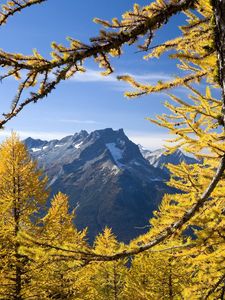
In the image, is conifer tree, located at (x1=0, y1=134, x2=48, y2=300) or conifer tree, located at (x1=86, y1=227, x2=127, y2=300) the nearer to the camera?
conifer tree, located at (x1=0, y1=134, x2=48, y2=300)

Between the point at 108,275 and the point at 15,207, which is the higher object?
the point at 15,207

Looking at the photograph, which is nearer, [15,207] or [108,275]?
[15,207]

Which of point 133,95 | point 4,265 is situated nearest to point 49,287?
point 4,265

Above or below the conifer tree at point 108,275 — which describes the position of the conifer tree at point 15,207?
above

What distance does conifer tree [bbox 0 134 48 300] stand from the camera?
40.8 ft

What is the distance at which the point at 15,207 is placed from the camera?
13.9m

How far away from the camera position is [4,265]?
12484mm

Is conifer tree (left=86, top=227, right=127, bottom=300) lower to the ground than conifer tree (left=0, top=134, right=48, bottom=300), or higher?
lower

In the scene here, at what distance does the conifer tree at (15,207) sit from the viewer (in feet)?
40.8

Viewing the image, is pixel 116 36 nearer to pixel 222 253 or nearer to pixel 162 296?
pixel 222 253

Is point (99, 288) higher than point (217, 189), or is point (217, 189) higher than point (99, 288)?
point (217, 189)

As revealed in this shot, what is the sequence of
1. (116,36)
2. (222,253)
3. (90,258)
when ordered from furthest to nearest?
(222,253) → (116,36) → (90,258)

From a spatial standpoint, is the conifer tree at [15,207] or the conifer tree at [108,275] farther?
the conifer tree at [108,275]

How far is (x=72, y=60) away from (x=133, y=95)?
1.20 m
